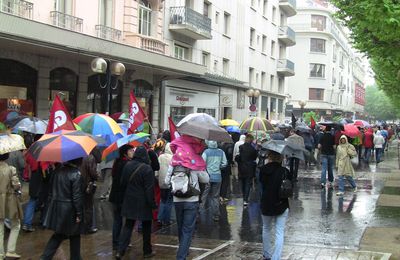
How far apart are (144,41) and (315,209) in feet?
39.7

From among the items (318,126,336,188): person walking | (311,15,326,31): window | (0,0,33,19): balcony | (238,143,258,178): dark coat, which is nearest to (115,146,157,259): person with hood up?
(238,143,258,178): dark coat

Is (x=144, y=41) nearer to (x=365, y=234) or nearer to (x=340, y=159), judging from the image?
(x=340, y=159)

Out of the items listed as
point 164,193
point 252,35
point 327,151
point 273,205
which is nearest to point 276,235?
point 273,205

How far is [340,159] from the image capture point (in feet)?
47.5

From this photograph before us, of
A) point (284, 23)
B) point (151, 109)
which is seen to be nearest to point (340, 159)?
point (151, 109)

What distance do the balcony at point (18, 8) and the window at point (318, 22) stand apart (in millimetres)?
56818

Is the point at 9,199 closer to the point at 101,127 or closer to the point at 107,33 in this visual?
the point at 101,127

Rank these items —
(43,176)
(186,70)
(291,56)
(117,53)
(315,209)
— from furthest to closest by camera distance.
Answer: (291,56), (186,70), (117,53), (315,209), (43,176)

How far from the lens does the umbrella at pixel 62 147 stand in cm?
613

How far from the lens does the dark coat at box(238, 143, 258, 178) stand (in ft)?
39.4

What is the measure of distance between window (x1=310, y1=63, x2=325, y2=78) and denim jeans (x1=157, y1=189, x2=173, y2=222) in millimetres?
61176

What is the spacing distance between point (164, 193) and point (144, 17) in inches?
573

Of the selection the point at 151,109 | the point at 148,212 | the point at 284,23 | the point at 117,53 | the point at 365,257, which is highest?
the point at 284,23

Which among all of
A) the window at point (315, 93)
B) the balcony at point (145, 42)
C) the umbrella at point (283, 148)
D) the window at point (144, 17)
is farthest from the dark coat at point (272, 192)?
the window at point (315, 93)
